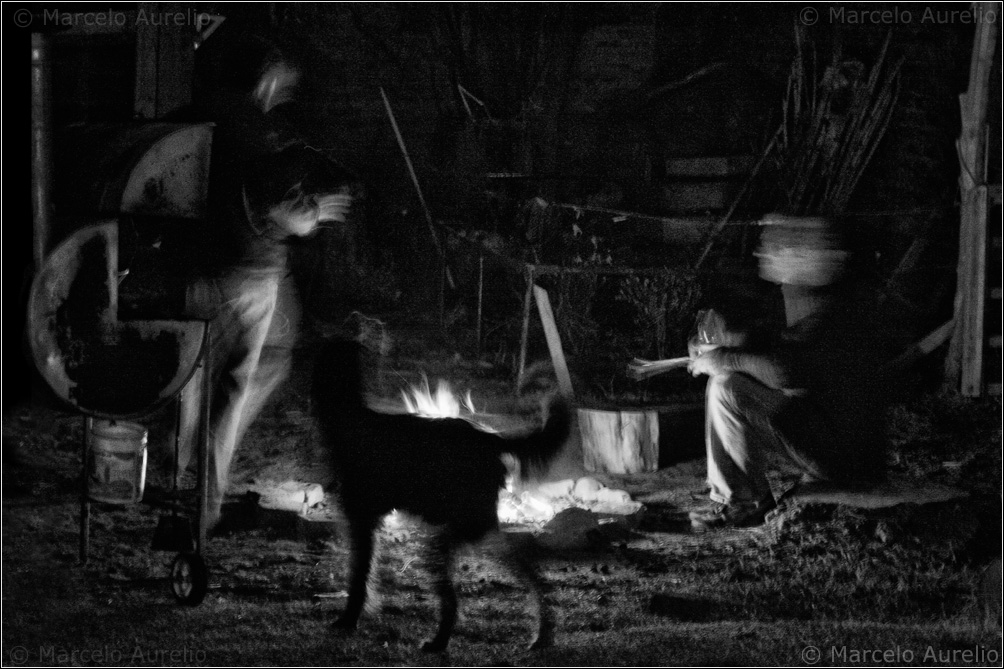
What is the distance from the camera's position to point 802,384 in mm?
5516

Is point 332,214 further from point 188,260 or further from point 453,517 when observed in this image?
point 453,517

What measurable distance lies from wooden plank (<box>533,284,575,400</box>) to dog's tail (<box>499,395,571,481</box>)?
71 cm

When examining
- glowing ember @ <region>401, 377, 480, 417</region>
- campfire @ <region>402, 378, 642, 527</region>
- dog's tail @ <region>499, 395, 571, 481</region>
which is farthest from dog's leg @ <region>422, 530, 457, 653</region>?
glowing ember @ <region>401, 377, 480, 417</region>

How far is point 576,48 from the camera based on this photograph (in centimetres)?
544

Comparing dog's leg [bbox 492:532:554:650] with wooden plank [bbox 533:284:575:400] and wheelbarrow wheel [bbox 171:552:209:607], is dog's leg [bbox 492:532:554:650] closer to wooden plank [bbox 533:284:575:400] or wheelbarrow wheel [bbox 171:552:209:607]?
wooden plank [bbox 533:284:575:400]

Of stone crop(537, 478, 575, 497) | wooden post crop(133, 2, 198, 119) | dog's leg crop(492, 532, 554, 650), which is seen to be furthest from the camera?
stone crop(537, 478, 575, 497)

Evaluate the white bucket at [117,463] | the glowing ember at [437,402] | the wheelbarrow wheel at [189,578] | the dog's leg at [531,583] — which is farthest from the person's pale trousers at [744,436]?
the white bucket at [117,463]

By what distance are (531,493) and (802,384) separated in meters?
1.72

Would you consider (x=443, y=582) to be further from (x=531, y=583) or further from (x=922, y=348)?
(x=922, y=348)

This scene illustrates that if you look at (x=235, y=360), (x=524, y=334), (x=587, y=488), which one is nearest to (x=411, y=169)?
(x=524, y=334)

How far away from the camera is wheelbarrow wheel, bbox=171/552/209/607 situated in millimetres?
5199

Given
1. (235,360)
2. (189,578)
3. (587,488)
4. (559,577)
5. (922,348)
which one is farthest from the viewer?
(587,488)

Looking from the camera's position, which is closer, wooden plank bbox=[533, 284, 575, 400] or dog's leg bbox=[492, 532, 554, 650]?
dog's leg bbox=[492, 532, 554, 650]

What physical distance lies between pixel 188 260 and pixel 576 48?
2530 millimetres
